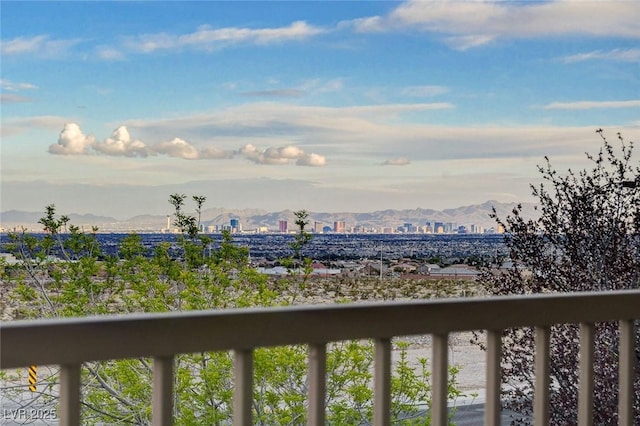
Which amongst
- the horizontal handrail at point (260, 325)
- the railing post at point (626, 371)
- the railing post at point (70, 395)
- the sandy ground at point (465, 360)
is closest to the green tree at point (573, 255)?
the sandy ground at point (465, 360)

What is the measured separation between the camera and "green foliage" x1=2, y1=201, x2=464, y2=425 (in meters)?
4.43

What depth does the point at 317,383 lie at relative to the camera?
1.12m

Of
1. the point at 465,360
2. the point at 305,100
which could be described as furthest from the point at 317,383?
the point at 305,100

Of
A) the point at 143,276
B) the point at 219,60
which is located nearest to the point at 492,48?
the point at 219,60

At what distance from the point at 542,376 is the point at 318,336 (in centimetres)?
46

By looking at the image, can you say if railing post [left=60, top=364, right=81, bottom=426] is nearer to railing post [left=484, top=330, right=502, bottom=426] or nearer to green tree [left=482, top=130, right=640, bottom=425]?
railing post [left=484, top=330, right=502, bottom=426]

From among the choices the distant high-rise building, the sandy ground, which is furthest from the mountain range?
→ the sandy ground

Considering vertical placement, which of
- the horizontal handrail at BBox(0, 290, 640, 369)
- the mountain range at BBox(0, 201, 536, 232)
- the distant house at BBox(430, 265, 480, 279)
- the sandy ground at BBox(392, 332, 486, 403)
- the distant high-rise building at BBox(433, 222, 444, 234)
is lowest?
the sandy ground at BBox(392, 332, 486, 403)

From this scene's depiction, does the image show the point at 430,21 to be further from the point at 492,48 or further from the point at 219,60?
the point at 219,60

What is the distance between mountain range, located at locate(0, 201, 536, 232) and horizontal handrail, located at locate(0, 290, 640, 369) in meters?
3.51

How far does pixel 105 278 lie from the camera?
4.79m

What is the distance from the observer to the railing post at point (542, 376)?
4.34 ft

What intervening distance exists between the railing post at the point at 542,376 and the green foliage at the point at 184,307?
2.98 meters

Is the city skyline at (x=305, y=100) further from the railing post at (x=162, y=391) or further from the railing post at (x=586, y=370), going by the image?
the railing post at (x=162, y=391)
